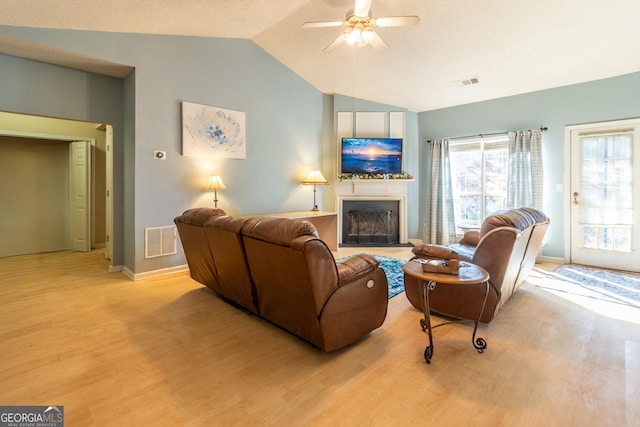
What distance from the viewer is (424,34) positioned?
3971mm

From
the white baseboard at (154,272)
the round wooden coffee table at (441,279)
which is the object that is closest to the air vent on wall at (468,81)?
the round wooden coffee table at (441,279)

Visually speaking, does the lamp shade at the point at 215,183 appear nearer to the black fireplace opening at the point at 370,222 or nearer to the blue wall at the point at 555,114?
the black fireplace opening at the point at 370,222

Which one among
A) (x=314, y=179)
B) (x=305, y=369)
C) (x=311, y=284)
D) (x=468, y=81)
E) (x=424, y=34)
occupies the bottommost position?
(x=305, y=369)

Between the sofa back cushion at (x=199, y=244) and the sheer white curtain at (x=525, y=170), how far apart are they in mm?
4702

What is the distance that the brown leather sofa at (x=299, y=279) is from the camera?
1.81 metres

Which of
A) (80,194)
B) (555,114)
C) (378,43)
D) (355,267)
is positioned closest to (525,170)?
(555,114)

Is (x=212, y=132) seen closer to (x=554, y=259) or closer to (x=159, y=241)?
(x=159, y=241)

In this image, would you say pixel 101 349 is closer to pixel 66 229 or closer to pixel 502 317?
pixel 502 317

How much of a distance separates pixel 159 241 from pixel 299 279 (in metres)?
2.90

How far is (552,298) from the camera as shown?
3133 mm

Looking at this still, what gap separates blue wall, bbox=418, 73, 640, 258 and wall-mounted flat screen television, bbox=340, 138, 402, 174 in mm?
1291

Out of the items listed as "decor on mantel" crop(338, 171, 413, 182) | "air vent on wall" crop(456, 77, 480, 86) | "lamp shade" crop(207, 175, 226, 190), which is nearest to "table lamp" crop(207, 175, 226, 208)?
"lamp shade" crop(207, 175, 226, 190)

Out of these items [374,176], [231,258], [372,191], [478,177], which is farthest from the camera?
[372,191]

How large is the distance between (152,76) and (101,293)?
8.77ft
